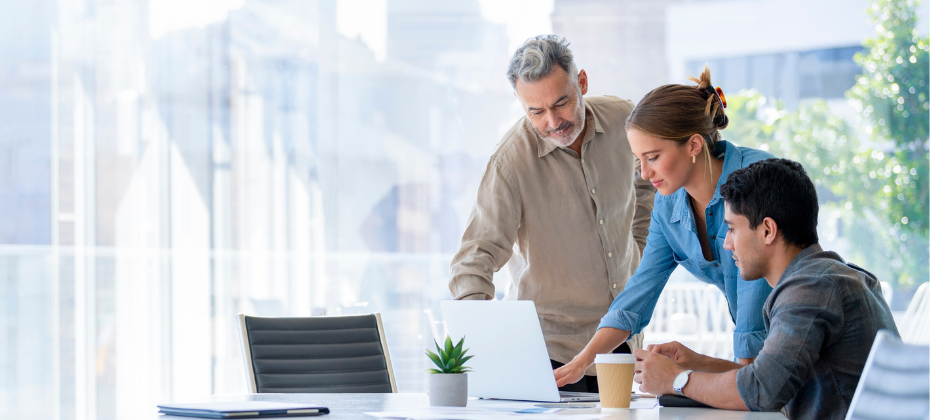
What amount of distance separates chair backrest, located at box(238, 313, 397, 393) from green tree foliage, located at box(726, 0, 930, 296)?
285cm

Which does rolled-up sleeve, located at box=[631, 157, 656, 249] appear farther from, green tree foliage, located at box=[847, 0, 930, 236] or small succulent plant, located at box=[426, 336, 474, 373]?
green tree foliage, located at box=[847, 0, 930, 236]

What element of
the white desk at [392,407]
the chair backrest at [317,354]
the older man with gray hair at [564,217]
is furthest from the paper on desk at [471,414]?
the chair backrest at [317,354]

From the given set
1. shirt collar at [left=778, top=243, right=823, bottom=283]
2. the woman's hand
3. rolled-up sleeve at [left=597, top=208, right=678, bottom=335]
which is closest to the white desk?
the woman's hand

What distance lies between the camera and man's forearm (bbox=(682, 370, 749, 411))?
54.2 inches

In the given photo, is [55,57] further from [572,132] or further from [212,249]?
[572,132]

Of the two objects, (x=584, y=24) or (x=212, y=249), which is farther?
(x=584, y=24)

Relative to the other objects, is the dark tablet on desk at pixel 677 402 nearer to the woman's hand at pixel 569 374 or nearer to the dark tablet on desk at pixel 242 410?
the woman's hand at pixel 569 374

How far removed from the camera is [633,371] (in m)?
1.46

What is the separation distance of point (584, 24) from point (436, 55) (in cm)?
79

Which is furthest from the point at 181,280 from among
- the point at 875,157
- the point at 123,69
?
the point at 875,157

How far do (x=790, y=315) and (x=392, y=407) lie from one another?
2.30 ft

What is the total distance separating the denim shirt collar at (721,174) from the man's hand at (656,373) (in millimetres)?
386

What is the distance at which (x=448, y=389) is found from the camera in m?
1.50

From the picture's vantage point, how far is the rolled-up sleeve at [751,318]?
1.60 metres
